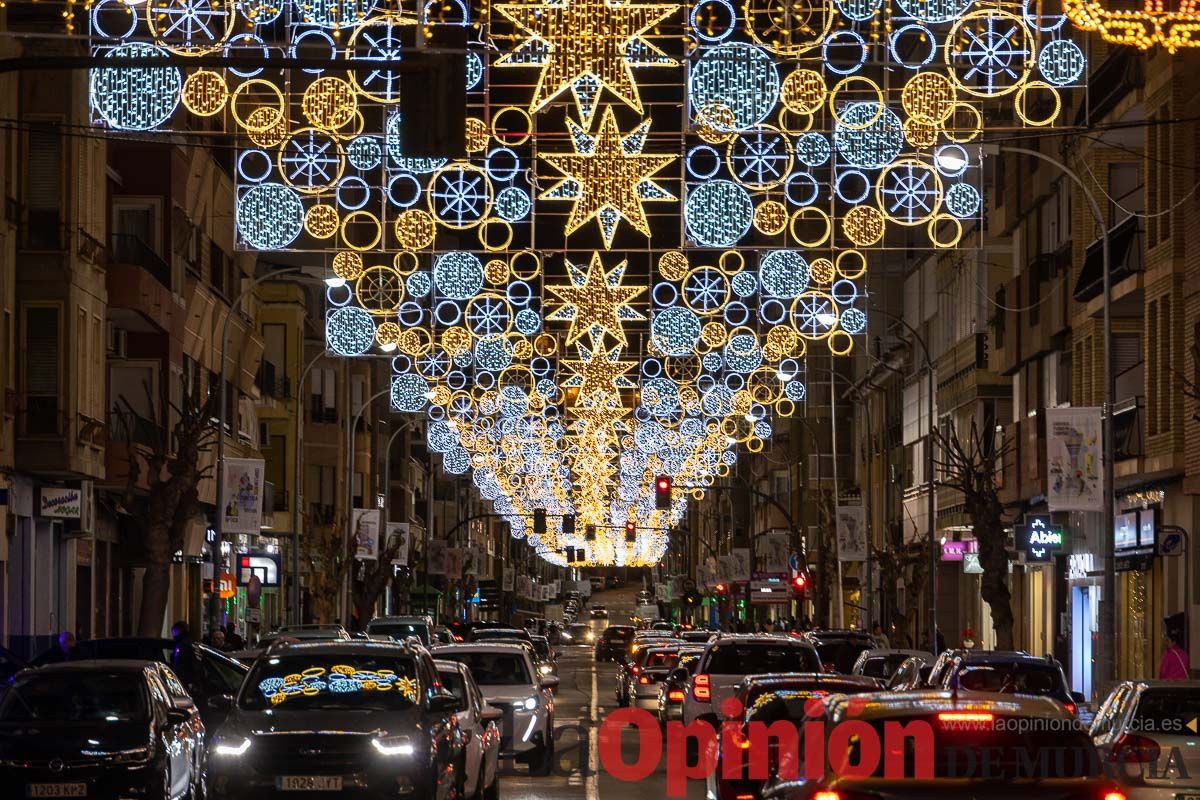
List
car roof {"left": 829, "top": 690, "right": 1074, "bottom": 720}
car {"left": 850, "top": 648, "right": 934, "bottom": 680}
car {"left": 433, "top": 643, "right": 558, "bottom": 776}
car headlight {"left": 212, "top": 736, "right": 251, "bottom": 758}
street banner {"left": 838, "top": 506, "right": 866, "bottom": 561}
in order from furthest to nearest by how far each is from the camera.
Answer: street banner {"left": 838, "top": 506, "right": 866, "bottom": 561}
car {"left": 850, "top": 648, "right": 934, "bottom": 680}
car {"left": 433, "top": 643, "right": 558, "bottom": 776}
car headlight {"left": 212, "top": 736, "right": 251, "bottom": 758}
car roof {"left": 829, "top": 690, "right": 1074, "bottom": 720}

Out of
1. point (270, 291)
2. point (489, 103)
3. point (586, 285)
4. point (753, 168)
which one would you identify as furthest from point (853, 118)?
point (270, 291)

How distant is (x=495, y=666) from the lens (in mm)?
31094

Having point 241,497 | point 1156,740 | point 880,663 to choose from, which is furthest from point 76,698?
point 241,497

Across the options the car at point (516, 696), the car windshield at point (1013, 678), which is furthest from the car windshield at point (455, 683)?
the car windshield at point (1013, 678)

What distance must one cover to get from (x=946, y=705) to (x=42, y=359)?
3570 cm

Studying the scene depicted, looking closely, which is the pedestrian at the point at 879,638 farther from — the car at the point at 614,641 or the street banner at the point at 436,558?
the street banner at the point at 436,558

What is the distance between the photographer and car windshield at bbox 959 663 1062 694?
2491cm

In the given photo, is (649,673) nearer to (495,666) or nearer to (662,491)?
(495,666)

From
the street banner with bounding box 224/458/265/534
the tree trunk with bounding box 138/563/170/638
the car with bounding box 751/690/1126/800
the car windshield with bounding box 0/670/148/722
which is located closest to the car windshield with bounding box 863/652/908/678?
the tree trunk with bounding box 138/563/170/638

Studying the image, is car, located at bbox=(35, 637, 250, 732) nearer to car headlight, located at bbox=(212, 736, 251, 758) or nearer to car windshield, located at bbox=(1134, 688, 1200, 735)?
car headlight, located at bbox=(212, 736, 251, 758)

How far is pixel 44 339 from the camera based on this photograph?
46.0 meters

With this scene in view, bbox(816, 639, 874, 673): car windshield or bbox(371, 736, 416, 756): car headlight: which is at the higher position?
bbox(371, 736, 416, 756): car headlight

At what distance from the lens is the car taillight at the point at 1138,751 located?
18.6 m

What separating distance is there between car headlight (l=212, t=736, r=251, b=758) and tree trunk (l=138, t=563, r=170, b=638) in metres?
25.0
